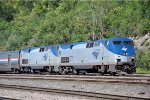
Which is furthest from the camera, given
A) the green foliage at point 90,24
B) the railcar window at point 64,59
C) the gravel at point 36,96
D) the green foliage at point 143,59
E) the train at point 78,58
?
the green foliage at point 90,24

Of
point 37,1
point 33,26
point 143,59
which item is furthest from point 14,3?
point 143,59

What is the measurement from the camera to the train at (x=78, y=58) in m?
25.9

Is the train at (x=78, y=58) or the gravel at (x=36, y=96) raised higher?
the train at (x=78, y=58)

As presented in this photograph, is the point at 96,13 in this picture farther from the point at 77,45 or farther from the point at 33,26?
the point at 33,26

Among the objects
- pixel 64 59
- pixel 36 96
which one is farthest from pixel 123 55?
pixel 36 96

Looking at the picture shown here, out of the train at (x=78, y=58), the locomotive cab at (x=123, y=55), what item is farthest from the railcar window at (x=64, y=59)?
the locomotive cab at (x=123, y=55)

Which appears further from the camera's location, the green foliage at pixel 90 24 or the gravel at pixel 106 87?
the green foliage at pixel 90 24

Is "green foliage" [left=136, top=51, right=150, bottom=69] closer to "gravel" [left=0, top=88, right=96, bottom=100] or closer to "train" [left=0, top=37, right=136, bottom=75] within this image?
"train" [left=0, top=37, right=136, bottom=75]

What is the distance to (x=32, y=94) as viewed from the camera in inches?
691

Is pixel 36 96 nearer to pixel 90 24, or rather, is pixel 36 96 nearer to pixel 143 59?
pixel 143 59

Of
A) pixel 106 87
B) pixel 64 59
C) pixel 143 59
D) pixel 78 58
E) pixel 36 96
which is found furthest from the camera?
pixel 143 59

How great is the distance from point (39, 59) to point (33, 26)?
34726 millimetres

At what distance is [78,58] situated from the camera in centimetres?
3002

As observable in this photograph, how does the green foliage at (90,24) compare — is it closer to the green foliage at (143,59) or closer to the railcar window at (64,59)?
the green foliage at (143,59)
